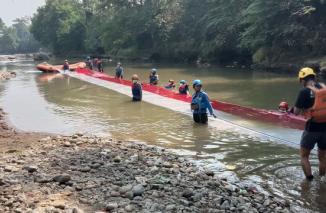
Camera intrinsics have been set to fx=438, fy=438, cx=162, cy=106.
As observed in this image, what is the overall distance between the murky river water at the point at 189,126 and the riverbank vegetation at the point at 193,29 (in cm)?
829

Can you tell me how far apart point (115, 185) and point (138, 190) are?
60cm

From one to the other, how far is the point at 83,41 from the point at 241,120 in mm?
74677

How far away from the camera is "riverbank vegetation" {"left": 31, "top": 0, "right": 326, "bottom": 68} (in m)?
33.7

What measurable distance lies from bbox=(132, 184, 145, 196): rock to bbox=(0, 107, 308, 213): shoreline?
0.02 meters

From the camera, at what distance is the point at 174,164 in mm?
8930

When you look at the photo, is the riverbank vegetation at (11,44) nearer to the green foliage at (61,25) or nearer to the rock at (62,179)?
the green foliage at (61,25)

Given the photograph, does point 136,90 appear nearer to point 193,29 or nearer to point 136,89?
point 136,89

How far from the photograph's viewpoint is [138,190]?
679 cm

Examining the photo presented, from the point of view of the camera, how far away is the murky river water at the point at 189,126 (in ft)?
27.5

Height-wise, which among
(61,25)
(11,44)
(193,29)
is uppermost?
(61,25)

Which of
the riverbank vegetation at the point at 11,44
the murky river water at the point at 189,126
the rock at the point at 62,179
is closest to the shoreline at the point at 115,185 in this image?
the rock at the point at 62,179

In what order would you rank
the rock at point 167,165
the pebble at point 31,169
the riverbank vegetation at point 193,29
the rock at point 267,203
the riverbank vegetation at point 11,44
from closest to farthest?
the rock at point 267,203 < the pebble at point 31,169 < the rock at point 167,165 < the riverbank vegetation at point 193,29 < the riverbank vegetation at point 11,44

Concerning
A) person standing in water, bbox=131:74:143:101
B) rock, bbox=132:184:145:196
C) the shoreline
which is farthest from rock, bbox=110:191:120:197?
person standing in water, bbox=131:74:143:101

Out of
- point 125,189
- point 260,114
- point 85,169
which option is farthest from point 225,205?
point 260,114
